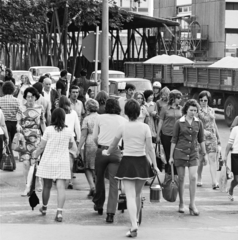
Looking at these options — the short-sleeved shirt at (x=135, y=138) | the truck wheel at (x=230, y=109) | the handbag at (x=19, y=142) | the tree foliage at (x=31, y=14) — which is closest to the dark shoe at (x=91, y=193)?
the handbag at (x=19, y=142)

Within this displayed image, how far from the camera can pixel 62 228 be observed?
340 inches

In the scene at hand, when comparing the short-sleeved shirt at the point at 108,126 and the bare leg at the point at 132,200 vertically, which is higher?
the short-sleeved shirt at the point at 108,126

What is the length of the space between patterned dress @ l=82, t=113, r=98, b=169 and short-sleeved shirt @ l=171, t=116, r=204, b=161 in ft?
4.78

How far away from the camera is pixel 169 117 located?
12.2 m

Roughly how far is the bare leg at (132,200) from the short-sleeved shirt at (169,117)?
3.72m

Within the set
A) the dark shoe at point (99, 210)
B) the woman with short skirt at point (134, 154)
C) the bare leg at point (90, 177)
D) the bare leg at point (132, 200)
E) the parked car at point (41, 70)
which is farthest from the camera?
the parked car at point (41, 70)

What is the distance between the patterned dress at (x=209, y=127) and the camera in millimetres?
12758

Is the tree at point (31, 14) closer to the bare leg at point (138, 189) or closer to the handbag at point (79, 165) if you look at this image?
the handbag at point (79, 165)

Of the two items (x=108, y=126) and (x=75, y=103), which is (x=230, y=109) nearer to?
(x=75, y=103)

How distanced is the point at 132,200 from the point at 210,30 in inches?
1917

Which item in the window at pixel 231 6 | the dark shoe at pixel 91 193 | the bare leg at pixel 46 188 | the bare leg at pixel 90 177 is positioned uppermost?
the window at pixel 231 6

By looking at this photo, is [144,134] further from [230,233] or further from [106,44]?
[106,44]

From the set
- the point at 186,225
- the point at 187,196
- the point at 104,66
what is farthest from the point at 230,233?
the point at 104,66

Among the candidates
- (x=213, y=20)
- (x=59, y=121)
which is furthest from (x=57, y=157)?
(x=213, y=20)
